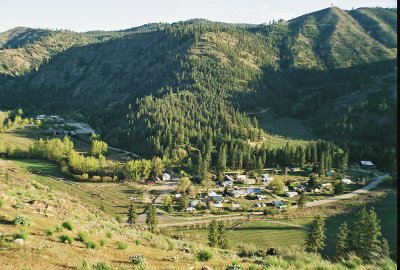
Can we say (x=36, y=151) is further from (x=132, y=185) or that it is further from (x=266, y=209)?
(x=266, y=209)

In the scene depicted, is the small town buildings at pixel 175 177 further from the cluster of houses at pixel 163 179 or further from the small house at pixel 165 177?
the small house at pixel 165 177

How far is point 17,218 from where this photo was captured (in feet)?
74.8

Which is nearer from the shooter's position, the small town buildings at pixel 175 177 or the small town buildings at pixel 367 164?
the small town buildings at pixel 175 177

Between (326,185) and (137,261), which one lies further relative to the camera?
(326,185)

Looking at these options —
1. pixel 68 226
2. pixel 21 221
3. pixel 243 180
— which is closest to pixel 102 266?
pixel 21 221

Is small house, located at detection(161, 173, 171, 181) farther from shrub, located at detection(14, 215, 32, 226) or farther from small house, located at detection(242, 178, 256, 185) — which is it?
shrub, located at detection(14, 215, 32, 226)

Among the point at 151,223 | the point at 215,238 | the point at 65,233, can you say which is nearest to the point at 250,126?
the point at 151,223

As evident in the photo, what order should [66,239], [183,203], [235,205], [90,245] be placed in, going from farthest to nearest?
1. [235,205]
2. [183,203]
3. [66,239]
4. [90,245]

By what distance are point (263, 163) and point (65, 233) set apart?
111m

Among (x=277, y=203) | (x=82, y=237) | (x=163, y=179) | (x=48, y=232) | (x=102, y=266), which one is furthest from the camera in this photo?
(x=163, y=179)

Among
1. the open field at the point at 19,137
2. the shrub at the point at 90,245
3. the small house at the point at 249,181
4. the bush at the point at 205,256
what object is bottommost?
the small house at the point at 249,181

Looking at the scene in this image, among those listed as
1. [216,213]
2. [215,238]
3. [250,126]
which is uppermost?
[250,126]

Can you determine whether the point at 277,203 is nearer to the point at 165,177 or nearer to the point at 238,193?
the point at 238,193

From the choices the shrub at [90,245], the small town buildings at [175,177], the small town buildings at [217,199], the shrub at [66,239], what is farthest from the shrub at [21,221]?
the small town buildings at [175,177]
